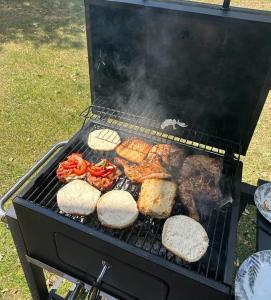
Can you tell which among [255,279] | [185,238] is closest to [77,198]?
[185,238]

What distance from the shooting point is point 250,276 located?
218cm

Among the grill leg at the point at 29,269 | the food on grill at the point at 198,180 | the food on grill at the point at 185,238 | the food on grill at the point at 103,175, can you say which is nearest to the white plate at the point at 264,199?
the food on grill at the point at 198,180

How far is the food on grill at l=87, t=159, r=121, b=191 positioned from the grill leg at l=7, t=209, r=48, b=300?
2.11 ft

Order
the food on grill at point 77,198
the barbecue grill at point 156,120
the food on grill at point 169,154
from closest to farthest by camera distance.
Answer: the barbecue grill at point 156,120, the food on grill at point 77,198, the food on grill at point 169,154

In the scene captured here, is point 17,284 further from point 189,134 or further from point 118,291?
point 189,134

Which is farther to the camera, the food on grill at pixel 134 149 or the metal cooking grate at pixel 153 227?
the food on grill at pixel 134 149

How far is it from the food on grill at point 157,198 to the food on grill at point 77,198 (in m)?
0.34

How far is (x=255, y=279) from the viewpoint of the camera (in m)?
2.16

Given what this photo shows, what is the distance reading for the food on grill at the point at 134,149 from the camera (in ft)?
9.03

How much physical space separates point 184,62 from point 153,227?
1301 millimetres

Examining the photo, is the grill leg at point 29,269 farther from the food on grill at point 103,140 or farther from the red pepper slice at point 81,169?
the food on grill at point 103,140

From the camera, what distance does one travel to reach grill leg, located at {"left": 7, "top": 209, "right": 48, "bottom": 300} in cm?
248

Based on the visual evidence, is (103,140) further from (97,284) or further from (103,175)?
(97,284)

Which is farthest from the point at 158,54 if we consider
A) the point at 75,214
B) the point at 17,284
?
the point at 17,284
